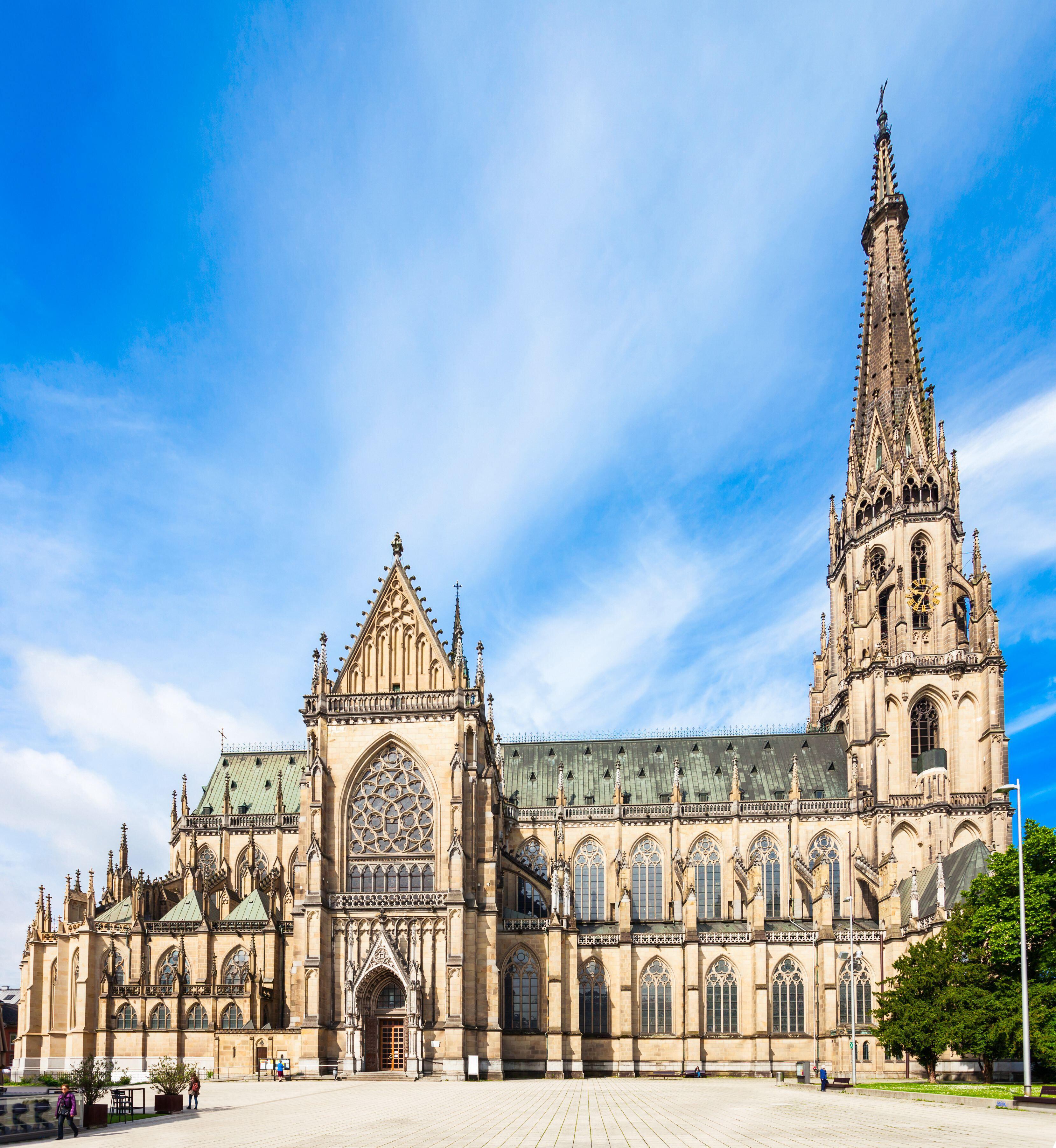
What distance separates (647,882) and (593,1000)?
36.6 feet

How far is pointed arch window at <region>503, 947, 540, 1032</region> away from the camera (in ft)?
221

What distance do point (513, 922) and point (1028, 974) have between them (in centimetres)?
3032

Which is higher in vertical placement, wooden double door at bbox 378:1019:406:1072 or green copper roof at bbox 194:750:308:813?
green copper roof at bbox 194:750:308:813

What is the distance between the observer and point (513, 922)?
6875cm

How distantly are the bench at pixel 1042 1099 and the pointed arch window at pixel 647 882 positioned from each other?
4128 cm

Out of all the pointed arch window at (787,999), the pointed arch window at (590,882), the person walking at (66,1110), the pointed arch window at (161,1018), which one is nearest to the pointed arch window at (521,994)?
the pointed arch window at (590,882)

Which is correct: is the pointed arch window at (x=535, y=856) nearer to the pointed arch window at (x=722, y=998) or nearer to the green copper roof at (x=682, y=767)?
the green copper roof at (x=682, y=767)

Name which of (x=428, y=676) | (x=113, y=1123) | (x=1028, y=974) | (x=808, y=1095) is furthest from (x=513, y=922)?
(x=113, y=1123)

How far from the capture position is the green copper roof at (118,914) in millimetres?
73188

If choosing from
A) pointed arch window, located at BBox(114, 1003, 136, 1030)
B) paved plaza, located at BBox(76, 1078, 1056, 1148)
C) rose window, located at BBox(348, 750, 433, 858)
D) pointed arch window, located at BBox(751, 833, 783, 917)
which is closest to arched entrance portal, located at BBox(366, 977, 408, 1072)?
rose window, located at BBox(348, 750, 433, 858)

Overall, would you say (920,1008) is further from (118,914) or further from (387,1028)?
(118,914)

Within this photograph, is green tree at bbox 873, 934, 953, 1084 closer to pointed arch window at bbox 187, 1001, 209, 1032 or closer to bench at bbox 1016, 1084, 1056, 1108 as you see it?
bench at bbox 1016, 1084, 1056, 1108

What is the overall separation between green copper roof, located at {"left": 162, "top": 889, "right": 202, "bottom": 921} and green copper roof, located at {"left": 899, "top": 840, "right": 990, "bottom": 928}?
157 feet

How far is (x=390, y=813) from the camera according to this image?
6656cm
